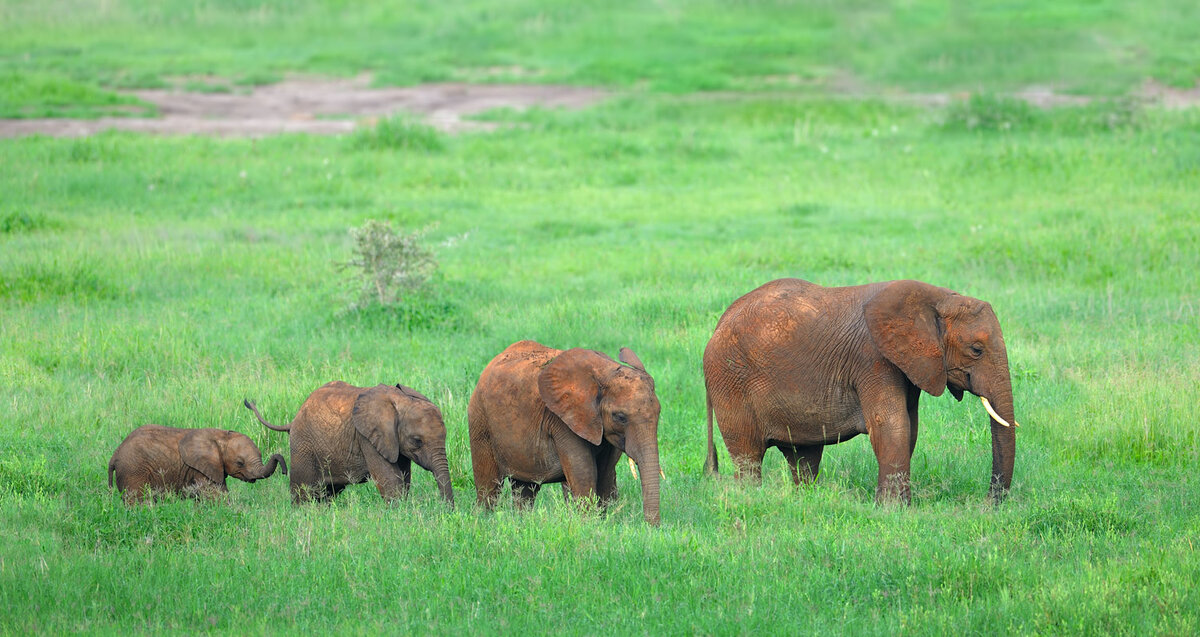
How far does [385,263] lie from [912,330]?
7089mm

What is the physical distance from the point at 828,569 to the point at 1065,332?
698 cm

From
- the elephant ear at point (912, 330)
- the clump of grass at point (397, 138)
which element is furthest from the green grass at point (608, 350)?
the elephant ear at point (912, 330)

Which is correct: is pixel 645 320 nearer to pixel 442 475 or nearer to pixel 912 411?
pixel 912 411

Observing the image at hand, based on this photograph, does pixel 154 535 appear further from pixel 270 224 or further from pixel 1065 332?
pixel 270 224

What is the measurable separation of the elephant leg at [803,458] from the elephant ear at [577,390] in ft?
6.72

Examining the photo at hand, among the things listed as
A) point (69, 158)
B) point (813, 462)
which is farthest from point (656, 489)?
point (69, 158)

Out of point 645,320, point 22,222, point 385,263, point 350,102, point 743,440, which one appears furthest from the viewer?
point 350,102

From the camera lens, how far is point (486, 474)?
29.2ft

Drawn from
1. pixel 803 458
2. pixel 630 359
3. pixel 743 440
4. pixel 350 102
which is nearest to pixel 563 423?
pixel 630 359

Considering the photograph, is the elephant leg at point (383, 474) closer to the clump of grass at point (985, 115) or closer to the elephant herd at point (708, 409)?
the elephant herd at point (708, 409)

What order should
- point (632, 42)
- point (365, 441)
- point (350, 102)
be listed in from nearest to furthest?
1. point (365, 441)
2. point (350, 102)
3. point (632, 42)

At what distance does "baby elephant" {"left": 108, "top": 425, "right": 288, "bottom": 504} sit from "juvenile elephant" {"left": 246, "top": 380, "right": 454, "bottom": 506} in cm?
32

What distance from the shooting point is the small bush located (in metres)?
14.1

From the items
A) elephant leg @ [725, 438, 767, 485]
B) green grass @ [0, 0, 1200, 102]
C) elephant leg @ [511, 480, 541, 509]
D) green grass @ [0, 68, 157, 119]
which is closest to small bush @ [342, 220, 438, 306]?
elephant leg @ [511, 480, 541, 509]
